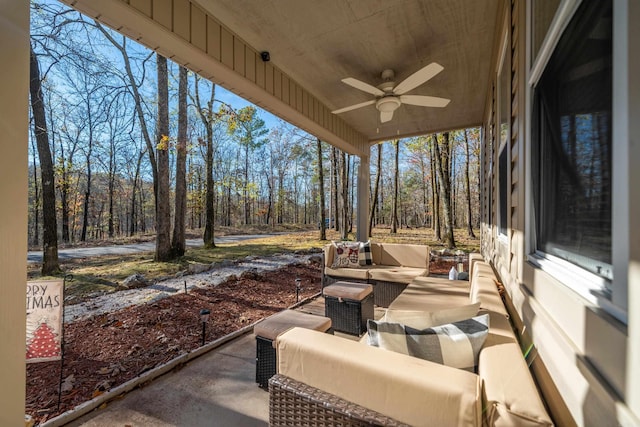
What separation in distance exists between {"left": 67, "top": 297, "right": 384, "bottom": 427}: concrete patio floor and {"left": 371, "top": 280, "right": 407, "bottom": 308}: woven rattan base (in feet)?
6.72

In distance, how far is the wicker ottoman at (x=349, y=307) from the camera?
117 inches

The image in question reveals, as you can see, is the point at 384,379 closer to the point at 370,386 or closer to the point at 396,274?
the point at 370,386

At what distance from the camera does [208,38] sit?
2676 mm

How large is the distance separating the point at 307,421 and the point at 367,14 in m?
3.21

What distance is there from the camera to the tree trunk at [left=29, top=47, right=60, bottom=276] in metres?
5.46

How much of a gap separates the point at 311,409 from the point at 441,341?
62 centimetres

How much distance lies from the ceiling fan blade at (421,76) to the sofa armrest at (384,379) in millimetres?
2696

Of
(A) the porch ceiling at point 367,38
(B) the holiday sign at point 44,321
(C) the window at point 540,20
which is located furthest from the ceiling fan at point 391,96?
(B) the holiday sign at point 44,321

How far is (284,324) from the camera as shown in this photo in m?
2.07

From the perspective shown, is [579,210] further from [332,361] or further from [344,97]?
[344,97]

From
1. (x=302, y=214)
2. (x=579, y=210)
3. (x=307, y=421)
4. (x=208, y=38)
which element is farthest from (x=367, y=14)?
(x=302, y=214)

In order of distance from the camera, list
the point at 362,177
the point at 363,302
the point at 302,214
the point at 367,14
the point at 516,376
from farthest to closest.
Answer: the point at 302,214
the point at 362,177
the point at 363,302
the point at 367,14
the point at 516,376
